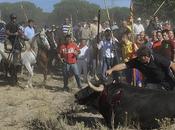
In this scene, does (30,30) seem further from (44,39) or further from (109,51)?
(109,51)

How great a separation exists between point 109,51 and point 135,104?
708 cm

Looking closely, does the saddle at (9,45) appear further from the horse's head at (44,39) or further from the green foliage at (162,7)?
the green foliage at (162,7)

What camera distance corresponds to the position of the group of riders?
36.6 feet

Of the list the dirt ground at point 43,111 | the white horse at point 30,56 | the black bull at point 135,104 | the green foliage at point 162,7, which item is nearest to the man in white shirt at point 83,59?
the dirt ground at point 43,111

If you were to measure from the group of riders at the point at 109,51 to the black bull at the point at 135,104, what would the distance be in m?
0.66

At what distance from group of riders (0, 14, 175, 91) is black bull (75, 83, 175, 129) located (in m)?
0.66

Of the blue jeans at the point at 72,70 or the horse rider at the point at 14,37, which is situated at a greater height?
the horse rider at the point at 14,37

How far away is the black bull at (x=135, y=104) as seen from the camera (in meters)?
10.2

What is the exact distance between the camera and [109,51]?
56.9ft

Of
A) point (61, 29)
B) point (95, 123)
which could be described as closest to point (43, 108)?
point (95, 123)

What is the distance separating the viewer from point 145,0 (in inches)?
1363

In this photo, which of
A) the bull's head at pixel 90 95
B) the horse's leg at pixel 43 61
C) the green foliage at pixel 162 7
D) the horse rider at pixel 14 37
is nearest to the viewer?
the bull's head at pixel 90 95

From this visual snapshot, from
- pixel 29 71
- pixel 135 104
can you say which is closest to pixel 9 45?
pixel 29 71

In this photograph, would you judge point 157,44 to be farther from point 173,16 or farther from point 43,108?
point 173,16
